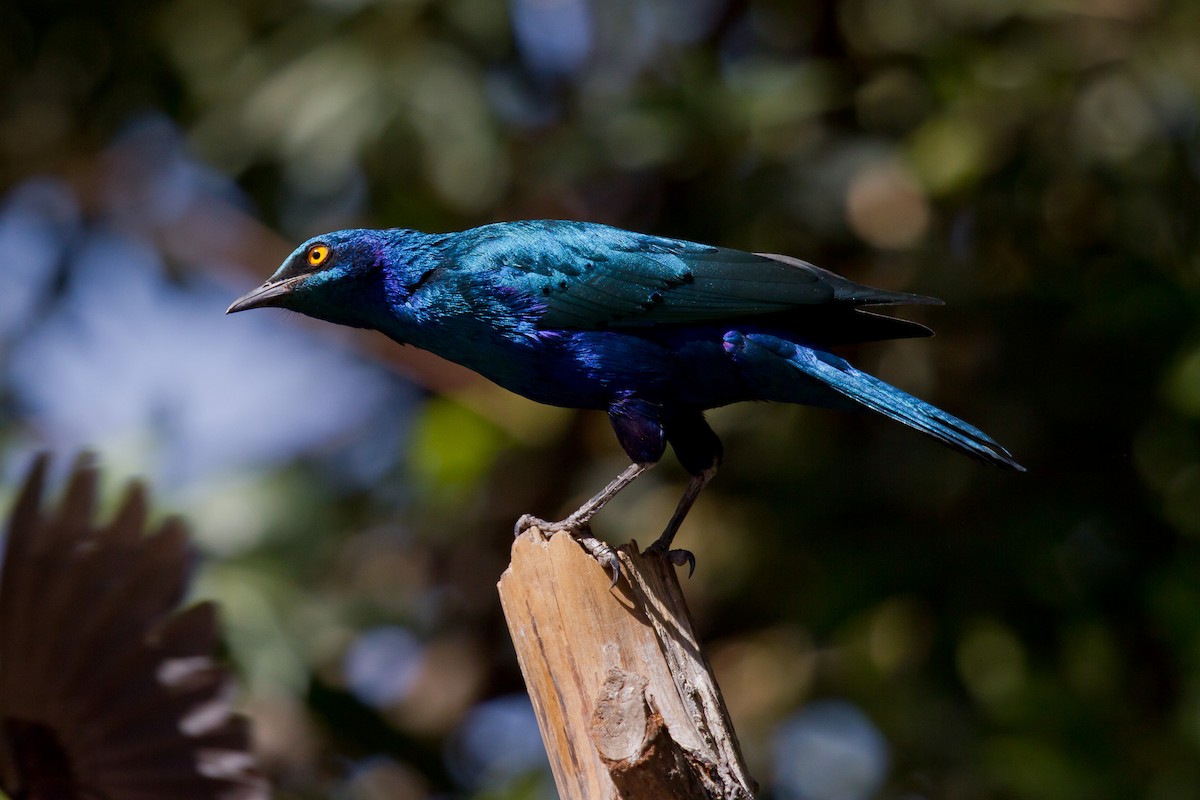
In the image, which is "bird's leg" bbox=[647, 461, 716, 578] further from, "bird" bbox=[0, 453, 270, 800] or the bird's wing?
"bird" bbox=[0, 453, 270, 800]

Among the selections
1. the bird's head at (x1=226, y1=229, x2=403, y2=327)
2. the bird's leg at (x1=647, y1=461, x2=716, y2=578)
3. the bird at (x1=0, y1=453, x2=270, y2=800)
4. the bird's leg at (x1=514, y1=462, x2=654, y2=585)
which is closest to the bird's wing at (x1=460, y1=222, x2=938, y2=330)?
the bird's head at (x1=226, y1=229, x2=403, y2=327)

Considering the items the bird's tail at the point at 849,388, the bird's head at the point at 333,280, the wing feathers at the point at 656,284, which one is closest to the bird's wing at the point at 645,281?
the wing feathers at the point at 656,284

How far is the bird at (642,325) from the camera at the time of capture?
15.6 feet

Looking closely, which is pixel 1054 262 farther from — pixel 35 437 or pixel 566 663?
pixel 35 437

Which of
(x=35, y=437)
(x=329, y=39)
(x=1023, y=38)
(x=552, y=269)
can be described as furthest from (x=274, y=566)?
(x=1023, y=38)

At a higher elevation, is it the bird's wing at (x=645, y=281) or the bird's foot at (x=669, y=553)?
the bird's wing at (x=645, y=281)

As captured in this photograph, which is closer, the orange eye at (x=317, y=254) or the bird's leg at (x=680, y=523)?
the bird's leg at (x=680, y=523)

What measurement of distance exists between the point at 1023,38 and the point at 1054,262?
47.0 inches

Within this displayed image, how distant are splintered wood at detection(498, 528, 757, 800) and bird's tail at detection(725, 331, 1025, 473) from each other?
2.63 ft

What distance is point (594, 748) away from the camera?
3.79 metres

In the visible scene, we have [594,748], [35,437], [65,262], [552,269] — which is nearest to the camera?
[594,748]

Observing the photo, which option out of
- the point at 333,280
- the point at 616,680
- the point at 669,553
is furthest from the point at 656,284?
the point at 616,680

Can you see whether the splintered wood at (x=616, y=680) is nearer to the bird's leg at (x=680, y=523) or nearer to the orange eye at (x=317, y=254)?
the bird's leg at (x=680, y=523)

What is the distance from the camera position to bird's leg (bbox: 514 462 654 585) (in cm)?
425
